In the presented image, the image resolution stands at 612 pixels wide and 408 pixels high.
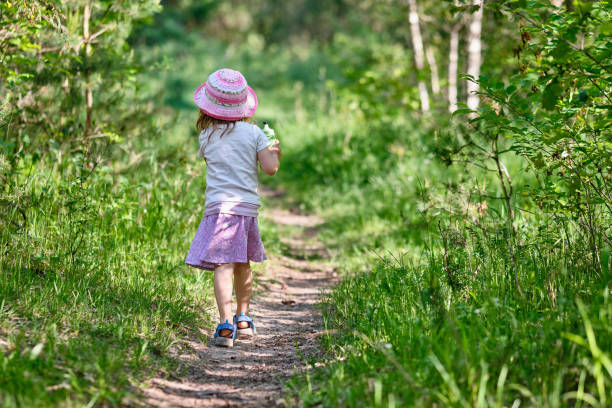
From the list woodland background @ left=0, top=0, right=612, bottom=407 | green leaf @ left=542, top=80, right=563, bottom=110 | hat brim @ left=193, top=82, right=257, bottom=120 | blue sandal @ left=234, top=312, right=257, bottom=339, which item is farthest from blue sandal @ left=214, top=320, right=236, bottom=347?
green leaf @ left=542, top=80, right=563, bottom=110

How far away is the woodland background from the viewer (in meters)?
2.56

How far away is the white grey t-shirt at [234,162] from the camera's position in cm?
396

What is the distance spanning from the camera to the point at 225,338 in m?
3.71

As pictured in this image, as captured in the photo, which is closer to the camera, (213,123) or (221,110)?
(221,110)

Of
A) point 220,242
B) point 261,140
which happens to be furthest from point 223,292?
point 261,140

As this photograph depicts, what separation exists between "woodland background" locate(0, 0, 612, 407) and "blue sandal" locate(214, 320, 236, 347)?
0.23m

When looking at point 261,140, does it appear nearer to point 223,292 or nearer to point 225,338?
point 223,292

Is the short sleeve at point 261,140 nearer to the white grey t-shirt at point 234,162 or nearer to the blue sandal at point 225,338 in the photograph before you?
the white grey t-shirt at point 234,162

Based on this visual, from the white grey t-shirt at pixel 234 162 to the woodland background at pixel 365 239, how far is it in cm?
85

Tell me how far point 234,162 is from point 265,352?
4.37 ft

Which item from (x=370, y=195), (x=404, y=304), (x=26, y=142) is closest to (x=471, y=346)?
(x=404, y=304)

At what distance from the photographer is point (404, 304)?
3.54 metres

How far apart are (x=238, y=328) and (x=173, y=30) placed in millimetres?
15191

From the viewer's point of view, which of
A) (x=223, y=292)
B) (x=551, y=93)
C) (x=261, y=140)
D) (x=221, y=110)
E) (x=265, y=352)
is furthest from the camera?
(x=261, y=140)
